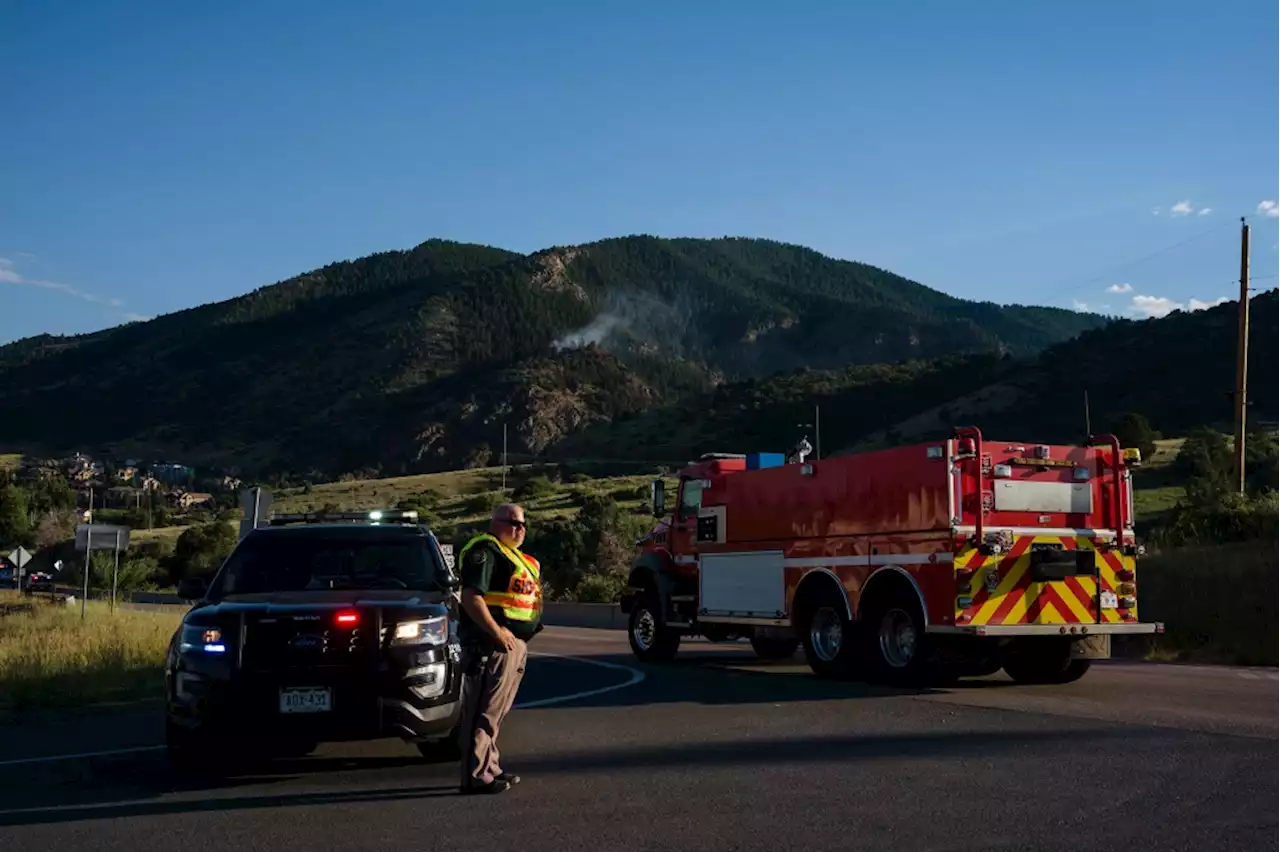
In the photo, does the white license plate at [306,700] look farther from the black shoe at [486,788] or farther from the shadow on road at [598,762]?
the black shoe at [486,788]

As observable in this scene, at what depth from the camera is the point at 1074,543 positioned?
49.7ft

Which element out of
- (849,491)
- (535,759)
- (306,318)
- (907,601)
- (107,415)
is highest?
(306,318)

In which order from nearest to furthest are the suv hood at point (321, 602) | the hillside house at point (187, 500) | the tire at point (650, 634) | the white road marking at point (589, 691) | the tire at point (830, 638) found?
the suv hood at point (321, 602)
the white road marking at point (589, 691)
the tire at point (830, 638)
the tire at point (650, 634)
the hillside house at point (187, 500)

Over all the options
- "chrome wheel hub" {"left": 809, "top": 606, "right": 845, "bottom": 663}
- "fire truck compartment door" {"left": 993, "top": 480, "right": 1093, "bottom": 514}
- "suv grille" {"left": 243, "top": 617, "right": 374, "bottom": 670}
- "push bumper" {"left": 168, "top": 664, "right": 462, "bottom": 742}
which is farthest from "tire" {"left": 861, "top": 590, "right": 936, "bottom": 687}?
"suv grille" {"left": 243, "top": 617, "right": 374, "bottom": 670}

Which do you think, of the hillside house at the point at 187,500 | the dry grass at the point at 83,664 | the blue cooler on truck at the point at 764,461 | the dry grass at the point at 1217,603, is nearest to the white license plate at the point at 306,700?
the dry grass at the point at 83,664

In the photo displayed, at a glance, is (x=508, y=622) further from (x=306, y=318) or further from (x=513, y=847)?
(x=306, y=318)

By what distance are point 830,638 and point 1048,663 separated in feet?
8.56

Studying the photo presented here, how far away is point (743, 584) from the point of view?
1816 cm

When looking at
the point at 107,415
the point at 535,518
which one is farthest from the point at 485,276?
the point at 535,518

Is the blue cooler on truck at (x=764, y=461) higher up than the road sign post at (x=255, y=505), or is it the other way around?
the blue cooler on truck at (x=764, y=461)

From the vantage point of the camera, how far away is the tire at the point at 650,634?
64.2 ft

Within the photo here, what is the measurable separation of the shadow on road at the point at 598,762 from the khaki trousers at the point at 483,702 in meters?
0.33

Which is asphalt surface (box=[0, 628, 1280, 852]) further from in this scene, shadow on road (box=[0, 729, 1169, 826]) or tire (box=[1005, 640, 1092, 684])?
tire (box=[1005, 640, 1092, 684])

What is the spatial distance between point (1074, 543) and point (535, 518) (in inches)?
1749
